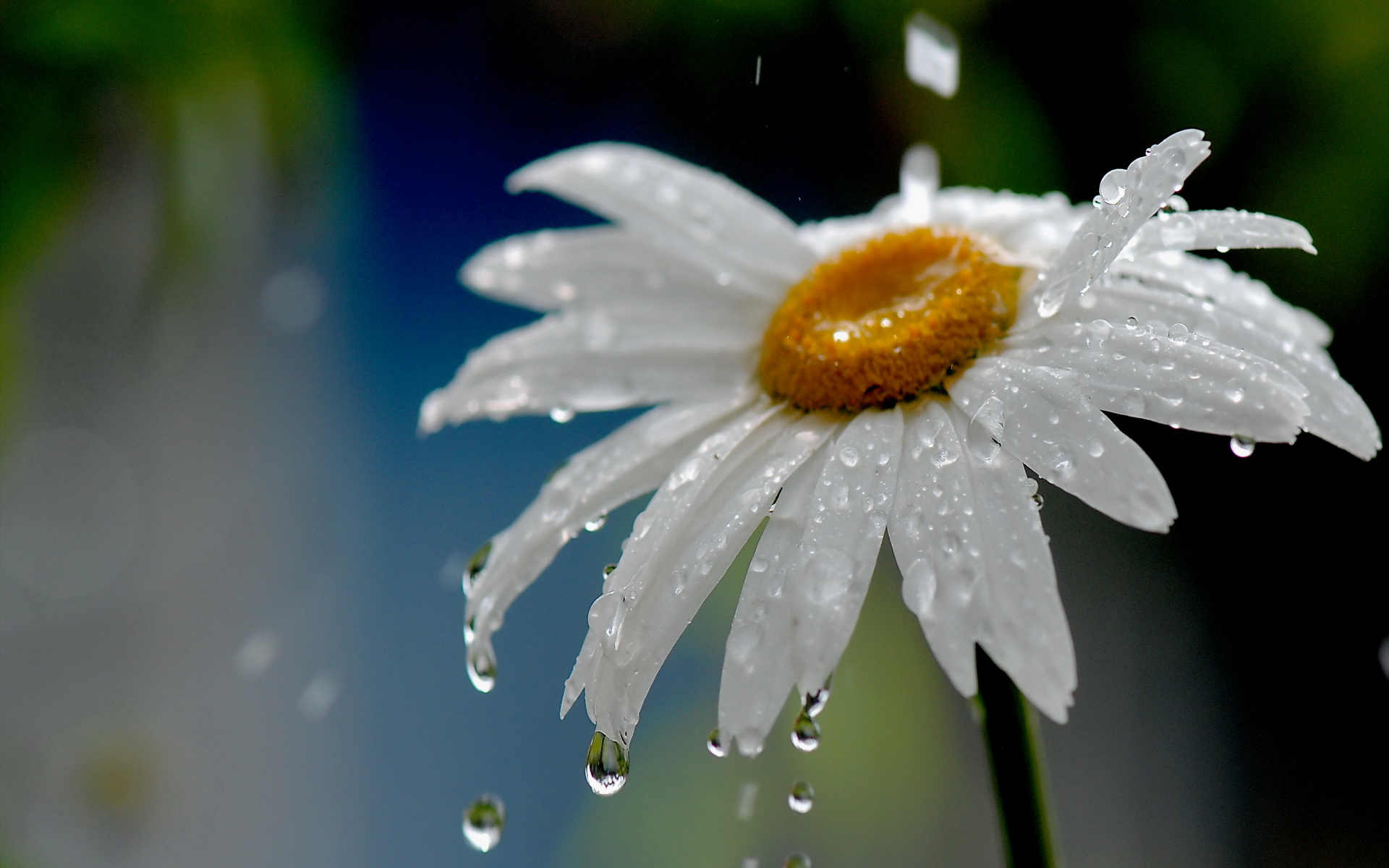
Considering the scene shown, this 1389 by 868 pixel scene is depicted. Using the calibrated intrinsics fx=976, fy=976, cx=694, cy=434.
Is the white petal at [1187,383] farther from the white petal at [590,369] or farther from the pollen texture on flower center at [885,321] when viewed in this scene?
the white petal at [590,369]

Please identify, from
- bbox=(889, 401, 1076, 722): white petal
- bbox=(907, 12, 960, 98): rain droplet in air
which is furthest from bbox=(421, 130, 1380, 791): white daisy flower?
bbox=(907, 12, 960, 98): rain droplet in air

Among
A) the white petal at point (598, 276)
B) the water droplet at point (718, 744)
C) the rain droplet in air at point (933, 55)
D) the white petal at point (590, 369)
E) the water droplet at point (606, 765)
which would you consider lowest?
the water droplet at point (606, 765)

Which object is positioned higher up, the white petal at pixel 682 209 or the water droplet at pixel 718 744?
the white petal at pixel 682 209

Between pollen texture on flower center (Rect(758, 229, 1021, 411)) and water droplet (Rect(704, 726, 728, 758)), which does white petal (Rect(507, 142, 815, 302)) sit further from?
water droplet (Rect(704, 726, 728, 758))

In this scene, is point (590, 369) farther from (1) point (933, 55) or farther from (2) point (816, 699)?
(1) point (933, 55)

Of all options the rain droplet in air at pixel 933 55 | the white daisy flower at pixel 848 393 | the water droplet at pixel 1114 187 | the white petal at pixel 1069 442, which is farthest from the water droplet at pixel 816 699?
the rain droplet in air at pixel 933 55

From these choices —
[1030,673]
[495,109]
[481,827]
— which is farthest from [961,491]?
[495,109]

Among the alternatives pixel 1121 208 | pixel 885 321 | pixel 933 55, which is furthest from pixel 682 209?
pixel 933 55

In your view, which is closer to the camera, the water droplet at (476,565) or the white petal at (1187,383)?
the white petal at (1187,383)
